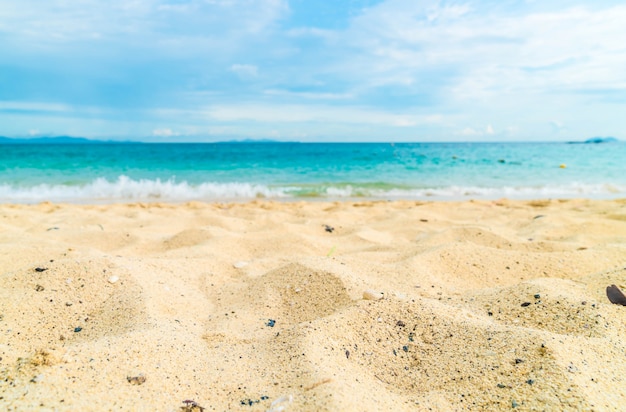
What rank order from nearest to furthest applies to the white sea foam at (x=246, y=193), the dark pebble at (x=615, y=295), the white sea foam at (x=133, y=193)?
the dark pebble at (x=615, y=295) → the white sea foam at (x=133, y=193) → the white sea foam at (x=246, y=193)

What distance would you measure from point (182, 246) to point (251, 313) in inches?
63.3

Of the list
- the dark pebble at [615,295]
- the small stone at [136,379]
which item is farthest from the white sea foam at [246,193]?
the small stone at [136,379]

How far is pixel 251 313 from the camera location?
2109mm

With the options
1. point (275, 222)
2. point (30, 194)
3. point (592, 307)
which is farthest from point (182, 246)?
point (30, 194)

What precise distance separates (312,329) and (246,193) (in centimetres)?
798

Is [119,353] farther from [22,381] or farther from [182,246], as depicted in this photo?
[182,246]

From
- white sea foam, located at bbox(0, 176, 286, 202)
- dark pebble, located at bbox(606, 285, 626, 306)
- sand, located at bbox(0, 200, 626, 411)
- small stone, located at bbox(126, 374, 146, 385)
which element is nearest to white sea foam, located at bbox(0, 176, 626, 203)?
white sea foam, located at bbox(0, 176, 286, 202)

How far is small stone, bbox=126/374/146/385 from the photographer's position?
1.32m

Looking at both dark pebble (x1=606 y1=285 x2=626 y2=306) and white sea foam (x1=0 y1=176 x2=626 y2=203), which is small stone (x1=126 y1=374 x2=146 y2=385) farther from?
white sea foam (x1=0 y1=176 x2=626 y2=203)

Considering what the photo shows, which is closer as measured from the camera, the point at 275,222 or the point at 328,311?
the point at 328,311

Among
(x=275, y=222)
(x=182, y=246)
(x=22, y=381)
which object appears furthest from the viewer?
(x=275, y=222)

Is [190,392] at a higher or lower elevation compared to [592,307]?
lower

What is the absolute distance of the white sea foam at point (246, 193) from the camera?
9.06 m

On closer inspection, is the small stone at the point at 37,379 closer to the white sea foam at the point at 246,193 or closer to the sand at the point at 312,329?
the sand at the point at 312,329
